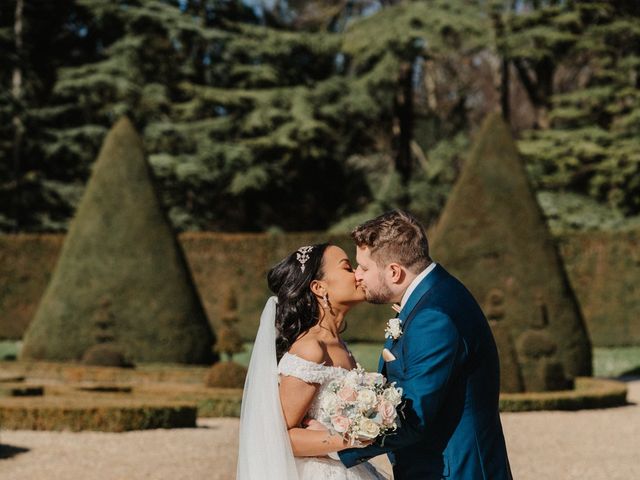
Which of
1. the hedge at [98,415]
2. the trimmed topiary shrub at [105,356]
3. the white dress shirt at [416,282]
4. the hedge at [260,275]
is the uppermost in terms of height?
the white dress shirt at [416,282]

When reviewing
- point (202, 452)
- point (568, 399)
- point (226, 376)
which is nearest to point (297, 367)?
point (202, 452)

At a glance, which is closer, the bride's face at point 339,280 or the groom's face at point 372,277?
the groom's face at point 372,277

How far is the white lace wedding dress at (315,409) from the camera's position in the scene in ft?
11.2

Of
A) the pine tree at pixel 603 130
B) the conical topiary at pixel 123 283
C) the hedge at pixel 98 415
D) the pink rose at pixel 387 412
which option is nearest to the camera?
the pink rose at pixel 387 412

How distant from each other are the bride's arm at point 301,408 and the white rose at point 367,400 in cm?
40

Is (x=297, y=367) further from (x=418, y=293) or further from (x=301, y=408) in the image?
(x=418, y=293)

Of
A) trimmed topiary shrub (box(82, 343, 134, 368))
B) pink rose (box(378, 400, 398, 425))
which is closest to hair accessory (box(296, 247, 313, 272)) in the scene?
pink rose (box(378, 400, 398, 425))

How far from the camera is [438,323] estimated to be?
9.83ft

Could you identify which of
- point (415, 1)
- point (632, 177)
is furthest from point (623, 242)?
point (415, 1)

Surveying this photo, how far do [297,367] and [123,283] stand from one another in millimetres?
13272

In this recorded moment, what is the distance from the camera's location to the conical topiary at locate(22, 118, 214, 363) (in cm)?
1608

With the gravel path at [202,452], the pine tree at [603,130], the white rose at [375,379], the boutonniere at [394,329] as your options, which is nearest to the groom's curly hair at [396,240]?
the boutonniere at [394,329]

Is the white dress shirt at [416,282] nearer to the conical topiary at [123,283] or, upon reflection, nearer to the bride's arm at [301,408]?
the bride's arm at [301,408]

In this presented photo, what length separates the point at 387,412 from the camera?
9.60ft
